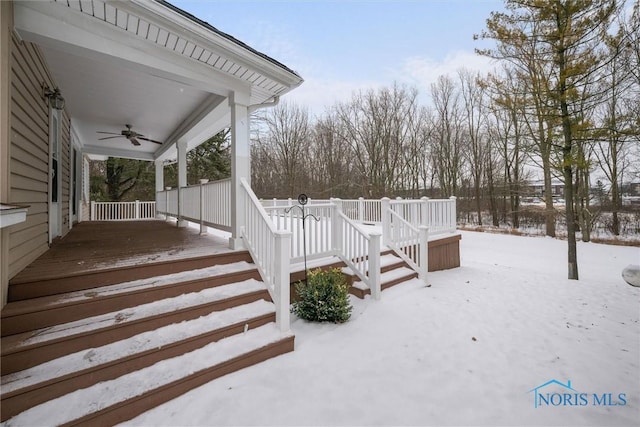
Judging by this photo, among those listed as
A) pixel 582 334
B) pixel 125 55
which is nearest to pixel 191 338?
pixel 125 55

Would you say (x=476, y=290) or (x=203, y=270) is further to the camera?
(x=476, y=290)

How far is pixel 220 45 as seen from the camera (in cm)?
333

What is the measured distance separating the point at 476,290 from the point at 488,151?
15.9 m

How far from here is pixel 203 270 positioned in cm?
334

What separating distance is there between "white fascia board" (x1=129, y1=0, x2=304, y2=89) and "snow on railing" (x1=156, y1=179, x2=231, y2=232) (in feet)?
5.76

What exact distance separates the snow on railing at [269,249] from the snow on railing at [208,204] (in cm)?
58

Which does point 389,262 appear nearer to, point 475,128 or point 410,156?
point 410,156

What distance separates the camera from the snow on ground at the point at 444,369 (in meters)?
2.08

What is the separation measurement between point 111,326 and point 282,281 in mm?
1528

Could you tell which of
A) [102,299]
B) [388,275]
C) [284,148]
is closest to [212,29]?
[102,299]

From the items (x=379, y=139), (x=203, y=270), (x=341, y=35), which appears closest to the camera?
(x=203, y=270)

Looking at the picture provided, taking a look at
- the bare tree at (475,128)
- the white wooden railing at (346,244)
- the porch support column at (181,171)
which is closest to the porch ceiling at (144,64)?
the porch support column at (181,171)

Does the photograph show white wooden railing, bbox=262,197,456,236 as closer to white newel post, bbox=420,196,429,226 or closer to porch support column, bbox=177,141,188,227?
white newel post, bbox=420,196,429,226

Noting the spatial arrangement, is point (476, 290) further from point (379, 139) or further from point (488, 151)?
point (488, 151)
